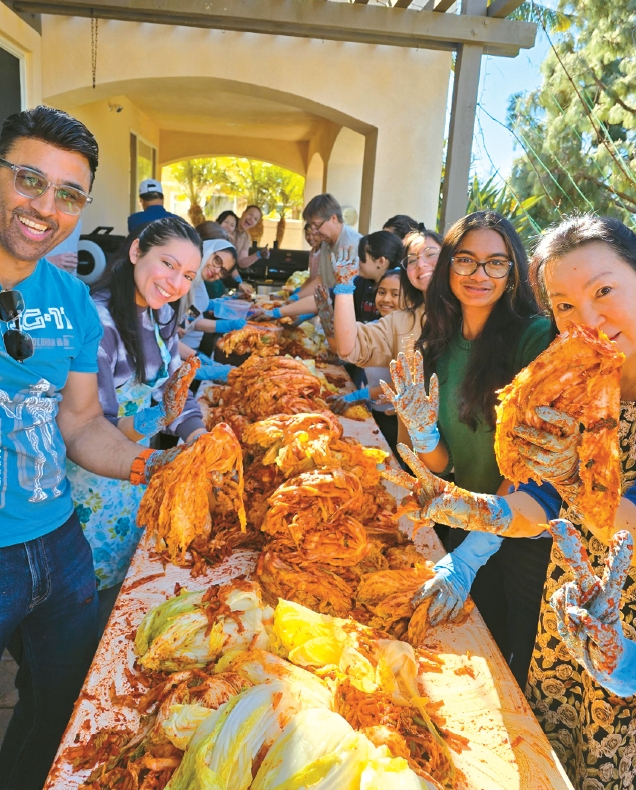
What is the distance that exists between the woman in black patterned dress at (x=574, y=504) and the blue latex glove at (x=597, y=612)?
0.09m

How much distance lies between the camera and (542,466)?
1.60 metres

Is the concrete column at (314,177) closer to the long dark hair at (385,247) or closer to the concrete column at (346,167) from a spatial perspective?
the concrete column at (346,167)

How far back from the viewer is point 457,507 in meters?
1.81

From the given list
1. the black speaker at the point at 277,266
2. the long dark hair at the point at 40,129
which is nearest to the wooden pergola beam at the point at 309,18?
the black speaker at the point at 277,266

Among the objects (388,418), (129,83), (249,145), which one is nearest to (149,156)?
(249,145)

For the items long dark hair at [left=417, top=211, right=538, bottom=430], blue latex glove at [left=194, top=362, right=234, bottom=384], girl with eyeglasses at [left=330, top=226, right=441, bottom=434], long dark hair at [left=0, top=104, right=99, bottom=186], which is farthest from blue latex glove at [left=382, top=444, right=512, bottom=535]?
blue latex glove at [left=194, top=362, right=234, bottom=384]

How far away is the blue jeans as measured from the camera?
80.6 inches

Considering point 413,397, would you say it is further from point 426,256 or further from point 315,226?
point 315,226

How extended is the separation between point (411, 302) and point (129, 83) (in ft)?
24.9

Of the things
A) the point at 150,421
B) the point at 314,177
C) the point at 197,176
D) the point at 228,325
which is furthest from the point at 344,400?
the point at 197,176

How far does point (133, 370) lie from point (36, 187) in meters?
1.14

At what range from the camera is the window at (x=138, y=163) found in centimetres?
1559

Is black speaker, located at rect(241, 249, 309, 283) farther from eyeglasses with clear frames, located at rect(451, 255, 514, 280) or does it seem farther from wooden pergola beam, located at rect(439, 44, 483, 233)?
eyeglasses with clear frames, located at rect(451, 255, 514, 280)

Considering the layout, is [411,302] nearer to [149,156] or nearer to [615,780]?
[615,780]
